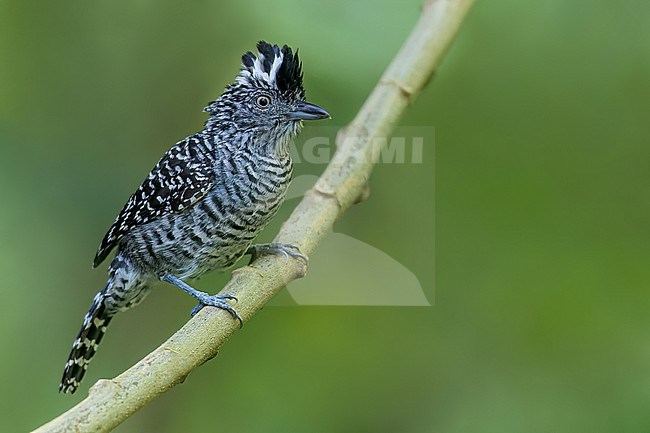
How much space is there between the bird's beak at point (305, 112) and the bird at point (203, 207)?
50mm

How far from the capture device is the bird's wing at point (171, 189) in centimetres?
162

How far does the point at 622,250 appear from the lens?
175 cm

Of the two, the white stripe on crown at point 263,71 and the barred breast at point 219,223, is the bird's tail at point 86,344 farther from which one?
the white stripe on crown at point 263,71

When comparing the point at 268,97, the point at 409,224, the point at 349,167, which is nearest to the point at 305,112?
the point at 268,97

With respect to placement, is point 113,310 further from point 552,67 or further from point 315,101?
point 552,67

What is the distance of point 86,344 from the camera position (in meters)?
1.67

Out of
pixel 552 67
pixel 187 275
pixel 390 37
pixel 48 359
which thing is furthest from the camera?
pixel 48 359

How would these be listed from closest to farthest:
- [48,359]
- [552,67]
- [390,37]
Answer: [390,37], [552,67], [48,359]

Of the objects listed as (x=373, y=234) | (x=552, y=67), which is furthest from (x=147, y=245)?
(x=552, y=67)

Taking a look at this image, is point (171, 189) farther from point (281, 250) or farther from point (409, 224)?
point (409, 224)

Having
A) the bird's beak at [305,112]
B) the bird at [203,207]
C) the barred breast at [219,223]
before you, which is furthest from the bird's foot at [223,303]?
the bird's beak at [305,112]

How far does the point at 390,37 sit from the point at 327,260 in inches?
26.1

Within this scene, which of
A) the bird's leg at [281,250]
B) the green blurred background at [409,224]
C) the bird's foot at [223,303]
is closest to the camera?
the bird's foot at [223,303]

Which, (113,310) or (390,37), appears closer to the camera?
(390,37)
